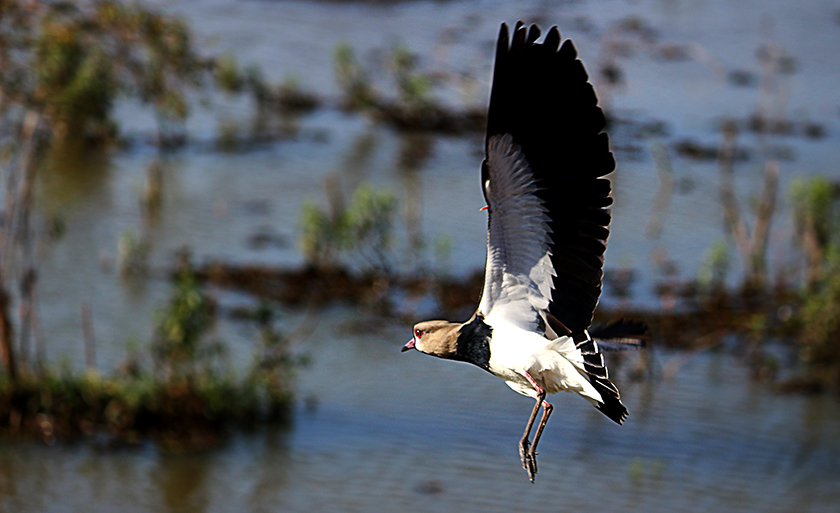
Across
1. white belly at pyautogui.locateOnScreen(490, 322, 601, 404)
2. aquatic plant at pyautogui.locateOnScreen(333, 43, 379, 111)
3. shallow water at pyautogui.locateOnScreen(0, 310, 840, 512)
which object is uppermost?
aquatic plant at pyautogui.locateOnScreen(333, 43, 379, 111)

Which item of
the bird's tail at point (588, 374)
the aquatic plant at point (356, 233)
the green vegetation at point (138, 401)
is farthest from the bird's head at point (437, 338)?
the aquatic plant at point (356, 233)

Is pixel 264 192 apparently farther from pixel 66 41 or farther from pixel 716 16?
pixel 716 16

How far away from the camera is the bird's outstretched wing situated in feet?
17.4

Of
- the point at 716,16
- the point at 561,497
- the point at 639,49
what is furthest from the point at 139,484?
the point at 716,16

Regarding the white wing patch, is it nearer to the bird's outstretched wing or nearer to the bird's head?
the bird's outstretched wing

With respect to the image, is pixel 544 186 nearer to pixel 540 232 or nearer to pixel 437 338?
pixel 540 232

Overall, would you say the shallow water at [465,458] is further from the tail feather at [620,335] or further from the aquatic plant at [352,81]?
the aquatic plant at [352,81]

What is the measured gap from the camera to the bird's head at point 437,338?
5668 mm

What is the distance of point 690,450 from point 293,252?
301 inches

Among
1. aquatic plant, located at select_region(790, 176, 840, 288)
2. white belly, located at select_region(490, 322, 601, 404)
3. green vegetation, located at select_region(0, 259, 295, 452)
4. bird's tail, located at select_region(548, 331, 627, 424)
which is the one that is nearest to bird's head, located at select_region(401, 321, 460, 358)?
white belly, located at select_region(490, 322, 601, 404)

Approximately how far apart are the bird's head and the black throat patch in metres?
0.03

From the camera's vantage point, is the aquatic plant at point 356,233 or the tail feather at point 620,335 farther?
the aquatic plant at point 356,233

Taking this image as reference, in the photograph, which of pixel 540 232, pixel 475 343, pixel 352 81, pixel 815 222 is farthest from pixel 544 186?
pixel 352 81

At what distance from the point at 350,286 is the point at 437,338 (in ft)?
43.4
